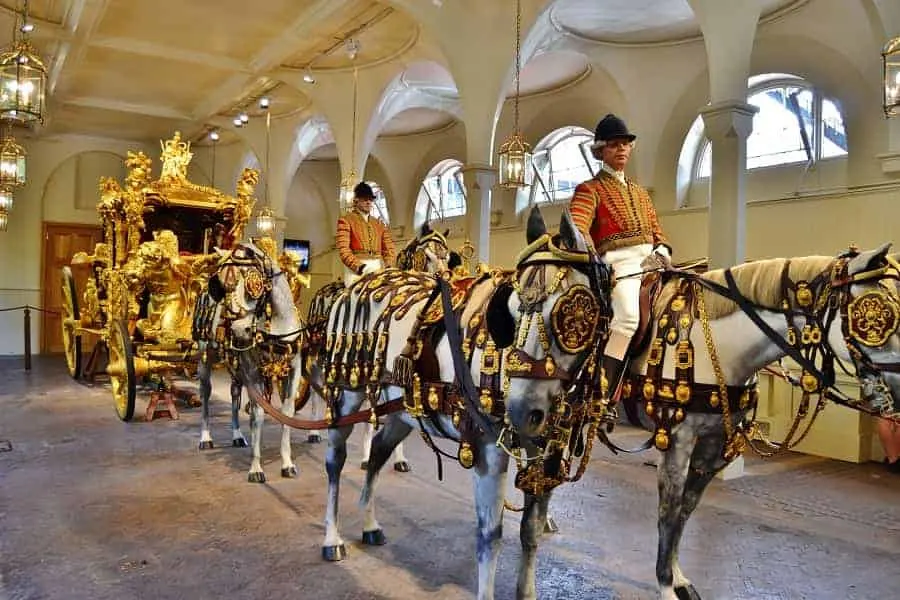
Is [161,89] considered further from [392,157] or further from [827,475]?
[827,475]

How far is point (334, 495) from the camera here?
419 centimetres

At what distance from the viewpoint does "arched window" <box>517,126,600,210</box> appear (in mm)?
13984

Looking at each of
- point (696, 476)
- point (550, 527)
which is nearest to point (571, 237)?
point (696, 476)

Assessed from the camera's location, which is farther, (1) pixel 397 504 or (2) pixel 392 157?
(2) pixel 392 157

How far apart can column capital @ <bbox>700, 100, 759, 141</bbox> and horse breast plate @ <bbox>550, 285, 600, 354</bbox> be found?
4.84 meters

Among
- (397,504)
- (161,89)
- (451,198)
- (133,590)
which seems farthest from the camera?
(451,198)

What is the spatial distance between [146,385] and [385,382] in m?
9.28

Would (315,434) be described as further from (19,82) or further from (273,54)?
(273,54)

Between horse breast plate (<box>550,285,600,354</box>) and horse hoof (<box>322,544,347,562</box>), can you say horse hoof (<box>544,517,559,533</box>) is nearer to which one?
horse hoof (<box>322,544,347,562</box>)

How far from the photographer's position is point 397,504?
531 cm

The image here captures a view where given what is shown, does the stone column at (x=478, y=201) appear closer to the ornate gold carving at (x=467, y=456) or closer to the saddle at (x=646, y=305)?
the saddle at (x=646, y=305)

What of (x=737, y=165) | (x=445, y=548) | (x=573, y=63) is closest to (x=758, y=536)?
(x=445, y=548)

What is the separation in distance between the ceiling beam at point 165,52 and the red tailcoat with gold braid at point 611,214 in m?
10.6

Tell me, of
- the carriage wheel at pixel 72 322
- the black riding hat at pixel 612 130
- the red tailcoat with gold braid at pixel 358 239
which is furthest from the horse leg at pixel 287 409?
the carriage wheel at pixel 72 322
